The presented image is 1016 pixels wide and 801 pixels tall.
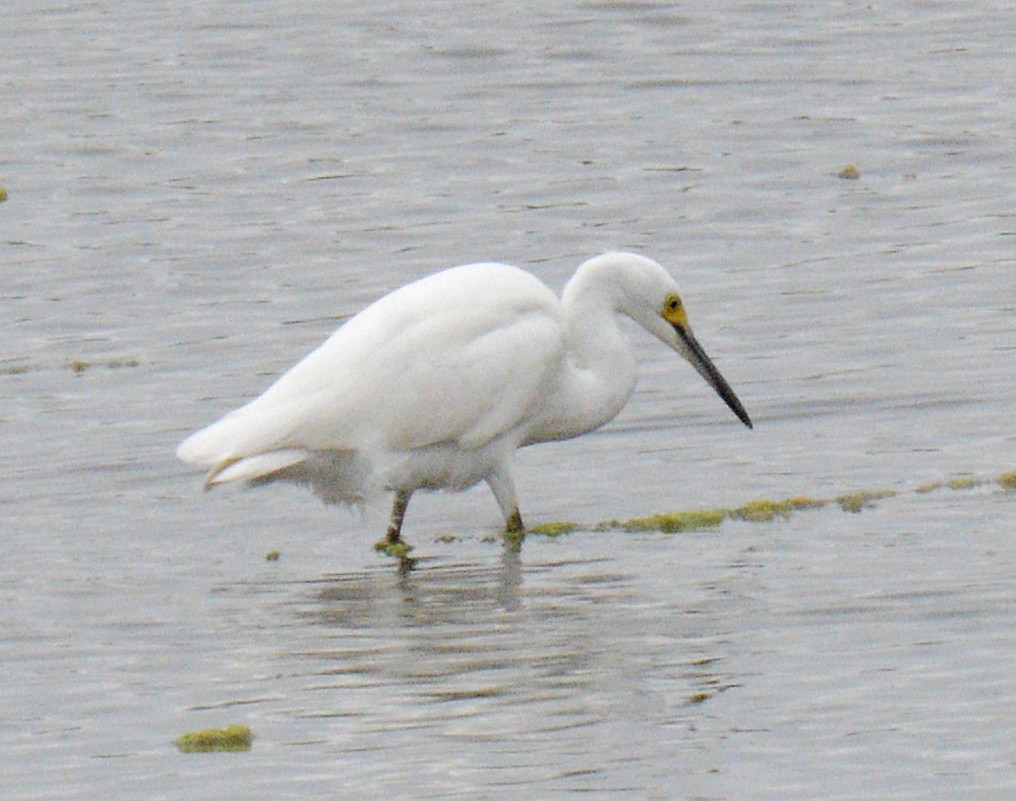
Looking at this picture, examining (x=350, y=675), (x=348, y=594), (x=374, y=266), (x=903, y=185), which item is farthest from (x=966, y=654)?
(x=903, y=185)

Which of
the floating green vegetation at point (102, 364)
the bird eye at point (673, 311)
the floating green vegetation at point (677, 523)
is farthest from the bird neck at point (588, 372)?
the floating green vegetation at point (102, 364)

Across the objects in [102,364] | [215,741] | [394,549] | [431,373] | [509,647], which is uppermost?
[431,373]

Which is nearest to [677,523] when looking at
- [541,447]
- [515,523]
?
[515,523]

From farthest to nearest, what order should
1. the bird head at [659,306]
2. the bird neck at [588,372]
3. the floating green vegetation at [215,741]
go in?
the bird head at [659,306] → the bird neck at [588,372] → the floating green vegetation at [215,741]

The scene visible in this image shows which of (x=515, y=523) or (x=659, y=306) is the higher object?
(x=659, y=306)

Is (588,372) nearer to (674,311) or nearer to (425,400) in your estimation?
(674,311)

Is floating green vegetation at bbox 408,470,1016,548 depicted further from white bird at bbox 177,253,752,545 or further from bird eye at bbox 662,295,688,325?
bird eye at bbox 662,295,688,325

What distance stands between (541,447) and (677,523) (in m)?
1.90

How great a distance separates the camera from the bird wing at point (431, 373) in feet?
33.7

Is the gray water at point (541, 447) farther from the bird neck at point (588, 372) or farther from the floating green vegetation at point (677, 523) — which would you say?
the bird neck at point (588, 372)


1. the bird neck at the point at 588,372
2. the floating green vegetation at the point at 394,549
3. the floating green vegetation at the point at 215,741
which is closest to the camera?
the floating green vegetation at the point at 215,741

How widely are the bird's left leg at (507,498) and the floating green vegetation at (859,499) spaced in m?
1.30

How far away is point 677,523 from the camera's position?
33.8 feet

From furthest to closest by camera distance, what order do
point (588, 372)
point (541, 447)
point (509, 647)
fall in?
point (541, 447)
point (588, 372)
point (509, 647)
